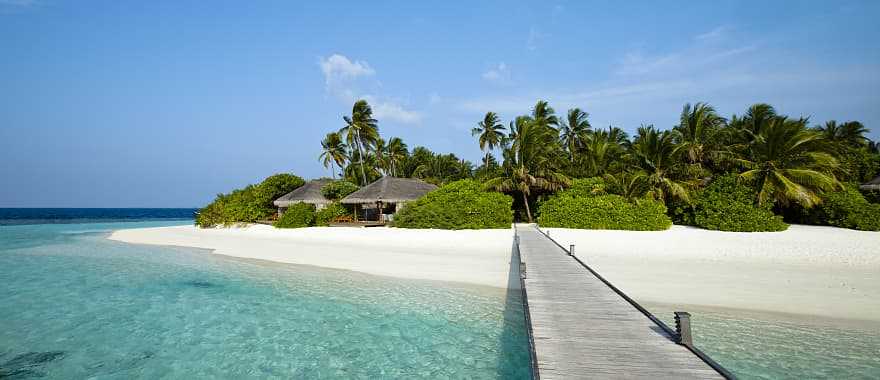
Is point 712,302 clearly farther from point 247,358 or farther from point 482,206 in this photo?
point 482,206

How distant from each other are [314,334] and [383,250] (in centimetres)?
878

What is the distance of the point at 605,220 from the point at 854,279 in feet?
39.9

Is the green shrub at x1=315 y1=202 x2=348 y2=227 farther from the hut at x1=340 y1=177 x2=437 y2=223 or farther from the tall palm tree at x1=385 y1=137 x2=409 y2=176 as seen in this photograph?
the tall palm tree at x1=385 y1=137 x2=409 y2=176

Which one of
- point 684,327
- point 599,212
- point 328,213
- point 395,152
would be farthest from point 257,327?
point 395,152

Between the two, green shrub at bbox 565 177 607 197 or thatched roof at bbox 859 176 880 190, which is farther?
green shrub at bbox 565 177 607 197

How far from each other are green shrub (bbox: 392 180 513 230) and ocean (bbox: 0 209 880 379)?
1123cm

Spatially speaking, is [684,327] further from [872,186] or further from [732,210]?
[872,186]

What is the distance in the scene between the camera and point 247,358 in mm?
6613

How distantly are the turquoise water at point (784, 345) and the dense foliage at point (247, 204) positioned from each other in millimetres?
31302

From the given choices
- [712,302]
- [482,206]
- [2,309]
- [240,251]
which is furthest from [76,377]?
[482,206]

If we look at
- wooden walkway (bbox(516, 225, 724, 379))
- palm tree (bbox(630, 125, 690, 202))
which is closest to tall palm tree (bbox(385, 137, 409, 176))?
palm tree (bbox(630, 125, 690, 202))

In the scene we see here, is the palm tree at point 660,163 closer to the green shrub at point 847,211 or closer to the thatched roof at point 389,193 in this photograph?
the green shrub at point 847,211

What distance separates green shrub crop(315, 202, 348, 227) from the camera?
27484 millimetres

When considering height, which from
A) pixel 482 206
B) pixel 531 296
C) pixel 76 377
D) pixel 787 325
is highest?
pixel 482 206
